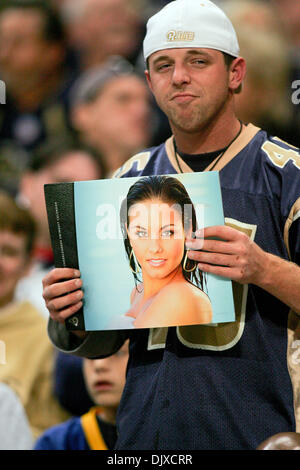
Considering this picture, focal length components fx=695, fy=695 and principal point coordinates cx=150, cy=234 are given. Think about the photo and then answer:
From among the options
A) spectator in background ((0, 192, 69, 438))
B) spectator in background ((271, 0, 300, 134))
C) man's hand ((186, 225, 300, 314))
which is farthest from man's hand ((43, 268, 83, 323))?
spectator in background ((271, 0, 300, 134))

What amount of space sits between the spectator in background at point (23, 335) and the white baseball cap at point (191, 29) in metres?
1.17

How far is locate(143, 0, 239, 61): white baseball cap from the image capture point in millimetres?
1647

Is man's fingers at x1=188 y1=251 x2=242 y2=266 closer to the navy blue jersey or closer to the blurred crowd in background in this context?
the navy blue jersey

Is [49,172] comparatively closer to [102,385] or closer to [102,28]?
[102,28]

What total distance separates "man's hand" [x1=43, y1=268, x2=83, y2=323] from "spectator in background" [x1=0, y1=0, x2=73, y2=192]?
4.93ft

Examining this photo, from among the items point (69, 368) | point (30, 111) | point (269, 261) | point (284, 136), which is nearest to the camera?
point (269, 261)

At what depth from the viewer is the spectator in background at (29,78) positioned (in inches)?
121

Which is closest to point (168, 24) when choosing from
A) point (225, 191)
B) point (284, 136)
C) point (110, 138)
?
point (225, 191)

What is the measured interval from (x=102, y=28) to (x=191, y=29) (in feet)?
5.25

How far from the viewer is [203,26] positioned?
165 centimetres

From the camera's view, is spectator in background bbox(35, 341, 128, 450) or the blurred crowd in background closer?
spectator in background bbox(35, 341, 128, 450)

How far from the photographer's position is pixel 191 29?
1.65 meters
